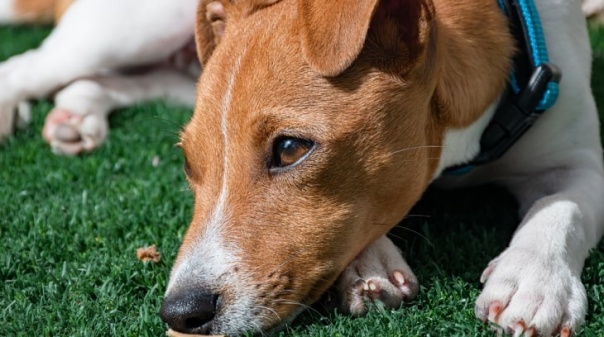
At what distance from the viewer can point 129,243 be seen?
3.65 metres

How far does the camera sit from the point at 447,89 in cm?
327

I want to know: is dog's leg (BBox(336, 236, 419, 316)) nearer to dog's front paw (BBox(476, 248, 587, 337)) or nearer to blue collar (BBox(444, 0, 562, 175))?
dog's front paw (BBox(476, 248, 587, 337))

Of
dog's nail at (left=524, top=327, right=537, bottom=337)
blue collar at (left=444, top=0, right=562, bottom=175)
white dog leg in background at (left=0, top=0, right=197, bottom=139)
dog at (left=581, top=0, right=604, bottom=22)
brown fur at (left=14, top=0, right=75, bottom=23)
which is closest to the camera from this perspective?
dog's nail at (left=524, top=327, right=537, bottom=337)

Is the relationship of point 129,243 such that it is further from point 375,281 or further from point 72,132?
point 72,132

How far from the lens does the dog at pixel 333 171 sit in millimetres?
2781

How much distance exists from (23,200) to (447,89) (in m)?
2.05

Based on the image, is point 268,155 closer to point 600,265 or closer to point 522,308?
point 522,308

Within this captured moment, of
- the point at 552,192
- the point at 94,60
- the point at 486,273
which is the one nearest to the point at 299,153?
the point at 486,273

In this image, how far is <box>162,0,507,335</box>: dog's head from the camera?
2783 mm

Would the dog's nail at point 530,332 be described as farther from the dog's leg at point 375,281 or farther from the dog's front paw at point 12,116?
the dog's front paw at point 12,116

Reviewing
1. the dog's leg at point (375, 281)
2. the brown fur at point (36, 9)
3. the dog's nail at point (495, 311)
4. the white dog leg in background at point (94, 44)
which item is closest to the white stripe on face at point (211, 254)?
the dog's leg at point (375, 281)

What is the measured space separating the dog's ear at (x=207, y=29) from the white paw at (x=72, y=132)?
4.33 feet

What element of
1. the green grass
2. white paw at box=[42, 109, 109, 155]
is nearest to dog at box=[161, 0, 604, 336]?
the green grass

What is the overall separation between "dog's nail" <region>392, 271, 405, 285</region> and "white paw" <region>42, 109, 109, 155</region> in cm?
228
